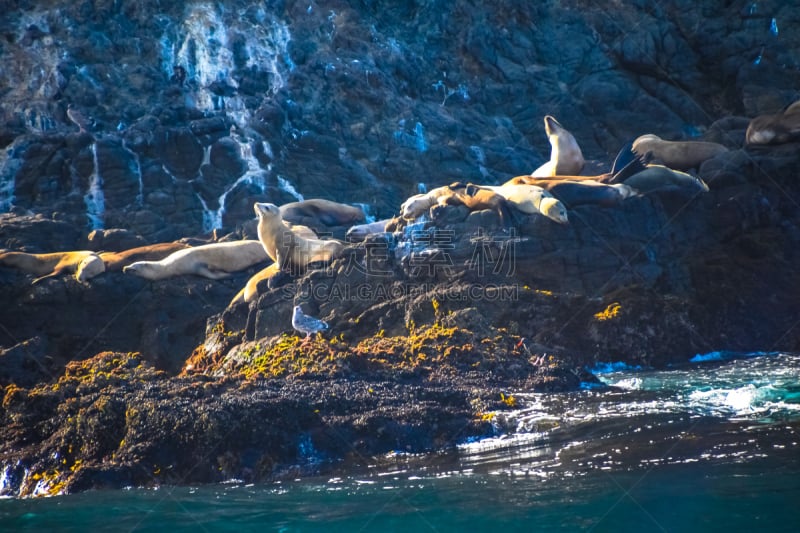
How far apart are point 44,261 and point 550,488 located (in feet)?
43.2

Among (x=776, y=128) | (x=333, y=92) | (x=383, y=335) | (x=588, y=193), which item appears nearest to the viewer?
(x=383, y=335)

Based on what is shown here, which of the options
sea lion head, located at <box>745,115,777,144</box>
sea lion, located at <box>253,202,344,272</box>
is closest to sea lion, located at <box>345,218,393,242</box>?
sea lion, located at <box>253,202,344,272</box>

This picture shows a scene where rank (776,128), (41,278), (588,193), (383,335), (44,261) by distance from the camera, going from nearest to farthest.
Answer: (383,335) < (588,193) < (41,278) < (44,261) < (776,128)

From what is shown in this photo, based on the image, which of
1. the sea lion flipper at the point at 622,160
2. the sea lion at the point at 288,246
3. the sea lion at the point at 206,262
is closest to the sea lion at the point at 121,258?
the sea lion at the point at 206,262

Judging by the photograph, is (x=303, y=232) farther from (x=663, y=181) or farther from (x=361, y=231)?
(x=663, y=181)

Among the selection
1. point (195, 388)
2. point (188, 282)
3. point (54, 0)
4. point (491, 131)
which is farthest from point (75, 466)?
point (54, 0)

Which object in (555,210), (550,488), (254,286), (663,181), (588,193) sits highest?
(663,181)

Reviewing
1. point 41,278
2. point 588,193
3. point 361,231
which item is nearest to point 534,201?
point 588,193

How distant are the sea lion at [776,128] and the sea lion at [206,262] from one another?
35.1 ft

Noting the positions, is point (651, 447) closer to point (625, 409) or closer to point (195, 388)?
point (625, 409)

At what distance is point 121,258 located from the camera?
15992 mm

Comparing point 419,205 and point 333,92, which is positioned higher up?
point 333,92

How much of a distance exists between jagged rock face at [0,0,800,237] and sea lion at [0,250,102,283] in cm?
511

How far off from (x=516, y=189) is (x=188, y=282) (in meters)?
6.31
